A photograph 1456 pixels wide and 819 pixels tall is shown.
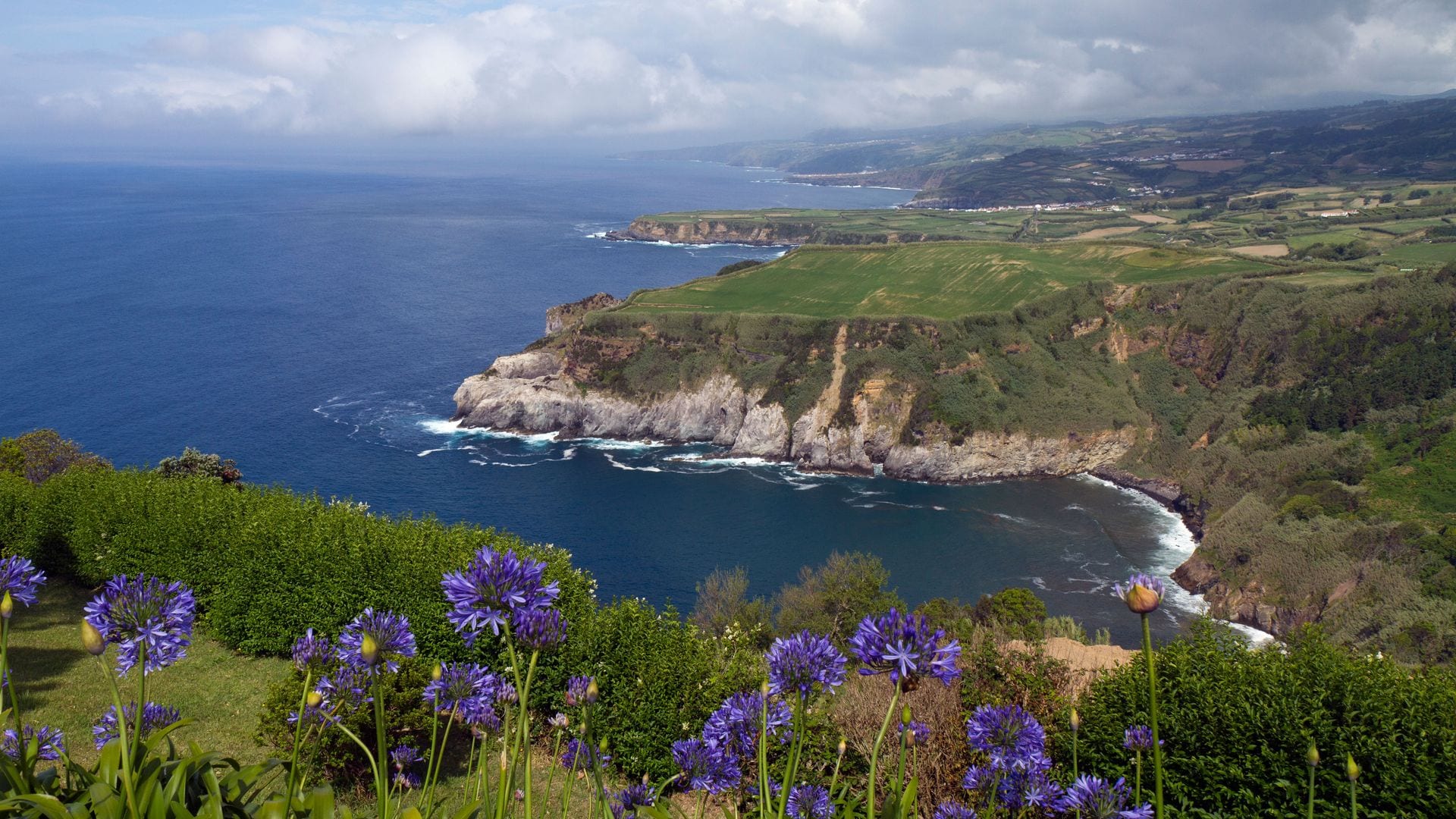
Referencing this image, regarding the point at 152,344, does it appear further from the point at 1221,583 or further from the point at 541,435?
the point at 1221,583

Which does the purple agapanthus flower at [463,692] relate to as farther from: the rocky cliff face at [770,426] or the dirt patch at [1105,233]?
the dirt patch at [1105,233]

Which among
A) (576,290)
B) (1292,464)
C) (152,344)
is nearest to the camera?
(1292,464)

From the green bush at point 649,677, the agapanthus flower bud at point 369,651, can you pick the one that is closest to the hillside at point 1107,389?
the green bush at point 649,677

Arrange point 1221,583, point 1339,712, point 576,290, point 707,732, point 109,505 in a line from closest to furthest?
1. point 707,732
2. point 1339,712
3. point 109,505
4. point 1221,583
5. point 576,290

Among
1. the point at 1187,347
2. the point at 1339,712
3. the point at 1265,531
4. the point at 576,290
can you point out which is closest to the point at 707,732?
the point at 1339,712

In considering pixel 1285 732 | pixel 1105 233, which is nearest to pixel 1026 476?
pixel 1285 732

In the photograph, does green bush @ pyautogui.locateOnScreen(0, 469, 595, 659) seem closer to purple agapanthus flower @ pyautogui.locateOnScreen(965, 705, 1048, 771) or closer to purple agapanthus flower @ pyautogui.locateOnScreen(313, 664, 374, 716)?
purple agapanthus flower @ pyautogui.locateOnScreen(313, 664, 374, 716)
